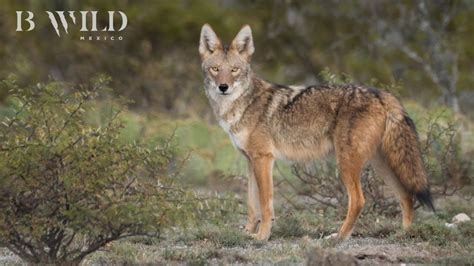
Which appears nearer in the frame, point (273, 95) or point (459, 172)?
point (273, 95)

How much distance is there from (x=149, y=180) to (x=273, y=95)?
236 centimetres

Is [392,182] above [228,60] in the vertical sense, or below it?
below

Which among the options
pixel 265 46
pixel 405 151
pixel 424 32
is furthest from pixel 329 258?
pixel 265 46

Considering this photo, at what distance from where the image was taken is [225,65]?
9.71 meters

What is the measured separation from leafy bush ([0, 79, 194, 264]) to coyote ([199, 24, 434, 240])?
2.06 m

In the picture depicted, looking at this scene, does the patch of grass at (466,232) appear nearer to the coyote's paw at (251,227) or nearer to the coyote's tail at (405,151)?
the coyote's tail at (405,151)

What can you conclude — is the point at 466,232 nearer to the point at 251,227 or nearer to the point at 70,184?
the point at 251,227

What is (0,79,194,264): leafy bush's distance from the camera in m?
7.01

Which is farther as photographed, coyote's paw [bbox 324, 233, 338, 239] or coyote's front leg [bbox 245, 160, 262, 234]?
coyote's front leg [bbox 245, 160, 262, 234]

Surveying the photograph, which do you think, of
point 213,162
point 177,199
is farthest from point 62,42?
point 177,199

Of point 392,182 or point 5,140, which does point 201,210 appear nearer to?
point 5,140

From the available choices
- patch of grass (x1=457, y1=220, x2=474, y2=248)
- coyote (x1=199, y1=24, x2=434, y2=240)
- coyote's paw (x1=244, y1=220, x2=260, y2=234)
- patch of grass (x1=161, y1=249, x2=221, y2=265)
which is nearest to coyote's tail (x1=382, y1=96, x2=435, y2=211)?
coyote (x1=199, y1=24, x2=434, y2=240)

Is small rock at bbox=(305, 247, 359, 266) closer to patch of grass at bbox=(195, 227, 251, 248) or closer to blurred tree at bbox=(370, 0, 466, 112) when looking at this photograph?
patch of grass at bbox=(195, 227, 251, 248)

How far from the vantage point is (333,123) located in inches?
364
